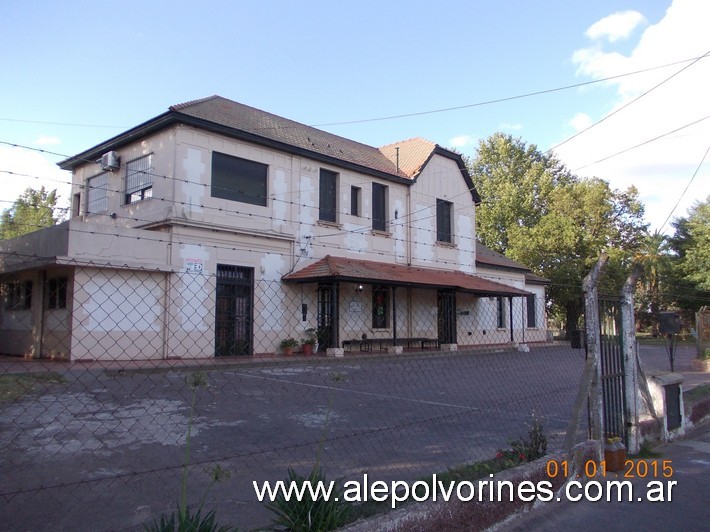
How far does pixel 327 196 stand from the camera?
21328 millimetres

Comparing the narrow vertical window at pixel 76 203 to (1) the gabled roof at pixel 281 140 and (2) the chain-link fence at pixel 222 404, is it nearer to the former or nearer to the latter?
(1) the gabled roof at pixel 281 140

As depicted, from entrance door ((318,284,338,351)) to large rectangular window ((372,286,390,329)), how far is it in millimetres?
2395

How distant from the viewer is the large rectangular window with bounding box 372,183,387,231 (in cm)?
2302

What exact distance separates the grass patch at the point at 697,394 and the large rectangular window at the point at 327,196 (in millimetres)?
13737

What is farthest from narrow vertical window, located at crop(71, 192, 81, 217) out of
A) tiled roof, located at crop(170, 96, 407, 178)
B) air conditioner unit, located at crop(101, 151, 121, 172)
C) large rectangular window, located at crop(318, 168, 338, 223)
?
large rectangular window, located at crop(318, 168, 338, 223)

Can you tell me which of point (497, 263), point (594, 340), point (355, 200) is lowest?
point (594, 340)

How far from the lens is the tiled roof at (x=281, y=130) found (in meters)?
18.3

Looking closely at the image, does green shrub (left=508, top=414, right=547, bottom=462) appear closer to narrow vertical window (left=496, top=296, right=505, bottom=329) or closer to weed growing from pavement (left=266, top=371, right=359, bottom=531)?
weed growing from pavement (left=266, top=371, right=359, bottom=531)

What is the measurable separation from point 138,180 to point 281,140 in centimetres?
506

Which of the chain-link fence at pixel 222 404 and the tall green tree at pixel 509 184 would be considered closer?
the chain-link fence at pixel 222 404

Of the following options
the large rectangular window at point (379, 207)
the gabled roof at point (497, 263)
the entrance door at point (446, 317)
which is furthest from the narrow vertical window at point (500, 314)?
the large rectangular window at point (379, 207)

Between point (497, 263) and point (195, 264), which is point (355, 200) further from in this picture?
point (497, 263)

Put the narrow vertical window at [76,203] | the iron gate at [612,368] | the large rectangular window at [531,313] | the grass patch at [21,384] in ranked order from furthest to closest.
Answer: the large rectangular window at [531,313] < the narrow vertical window at [76,203] < the grass patch at [21,384] < the iron gate at [612,368]
